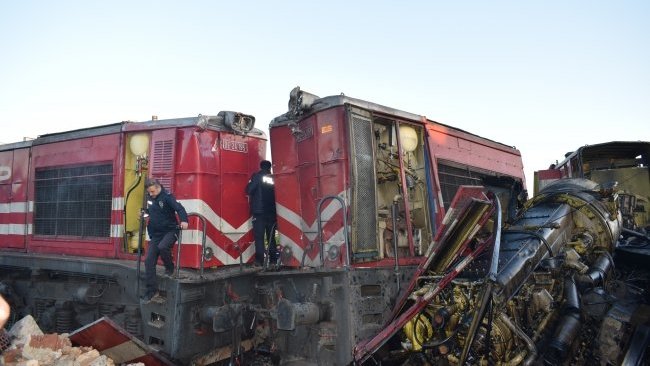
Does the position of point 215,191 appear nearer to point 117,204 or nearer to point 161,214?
point 161,214

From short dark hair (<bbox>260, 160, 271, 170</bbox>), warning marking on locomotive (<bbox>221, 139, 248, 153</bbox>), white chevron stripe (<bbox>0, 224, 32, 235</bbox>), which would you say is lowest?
white chevron stripe (<bbox>0, 224, 32, 235</bbox>)

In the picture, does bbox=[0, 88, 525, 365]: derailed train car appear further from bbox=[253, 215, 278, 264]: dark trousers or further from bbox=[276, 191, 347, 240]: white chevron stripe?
bbox=[253, 215, 278, 264]: dark trousers

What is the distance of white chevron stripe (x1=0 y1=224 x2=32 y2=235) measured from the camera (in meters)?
7.59

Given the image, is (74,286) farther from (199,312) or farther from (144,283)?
(199,312)

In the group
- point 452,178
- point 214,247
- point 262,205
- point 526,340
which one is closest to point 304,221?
point 262,205

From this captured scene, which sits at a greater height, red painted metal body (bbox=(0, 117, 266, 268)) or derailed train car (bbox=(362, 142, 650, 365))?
red painted metal body (bbox=(0, 117, 266, 268))

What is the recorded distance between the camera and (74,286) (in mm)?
6238

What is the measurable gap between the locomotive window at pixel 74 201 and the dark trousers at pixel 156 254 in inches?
66.3

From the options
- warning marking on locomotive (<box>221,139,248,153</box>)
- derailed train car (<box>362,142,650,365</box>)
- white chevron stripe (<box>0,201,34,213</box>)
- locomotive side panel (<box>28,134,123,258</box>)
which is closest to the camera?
derailed train car (<box>362,142,650,365</box>)

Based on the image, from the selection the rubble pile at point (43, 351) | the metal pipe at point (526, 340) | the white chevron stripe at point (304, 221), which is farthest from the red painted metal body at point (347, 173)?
the rubble pile at point (43, 351)

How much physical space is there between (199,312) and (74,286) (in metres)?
2.37

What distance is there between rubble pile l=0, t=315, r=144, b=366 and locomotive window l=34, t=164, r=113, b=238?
218cm

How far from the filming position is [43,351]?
434 centimetres

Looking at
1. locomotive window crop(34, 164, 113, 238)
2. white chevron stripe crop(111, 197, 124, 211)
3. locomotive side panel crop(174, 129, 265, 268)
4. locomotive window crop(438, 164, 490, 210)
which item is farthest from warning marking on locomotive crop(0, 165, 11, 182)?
locomotive window crop(438, 164, 490, 210)
